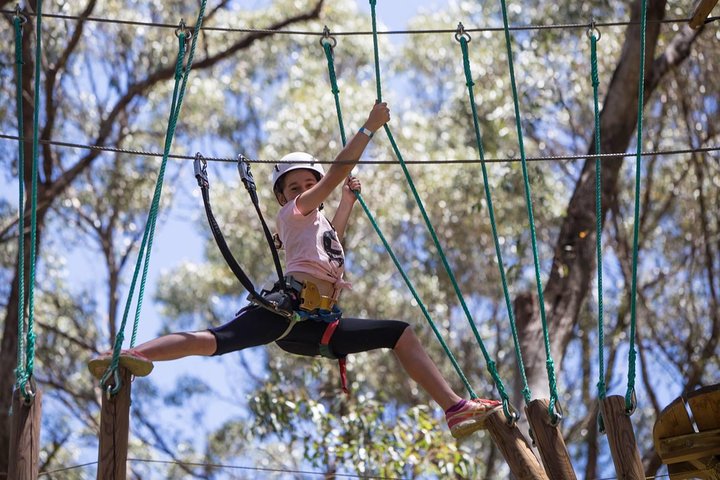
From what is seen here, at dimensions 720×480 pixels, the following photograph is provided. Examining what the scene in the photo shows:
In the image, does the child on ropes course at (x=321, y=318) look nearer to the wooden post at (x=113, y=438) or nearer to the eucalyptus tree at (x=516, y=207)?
the wooden post at (x=113, y=438)

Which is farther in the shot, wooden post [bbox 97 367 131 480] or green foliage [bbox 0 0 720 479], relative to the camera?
green foliage [bbox 0 0 720 479]

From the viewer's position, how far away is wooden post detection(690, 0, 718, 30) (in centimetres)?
414

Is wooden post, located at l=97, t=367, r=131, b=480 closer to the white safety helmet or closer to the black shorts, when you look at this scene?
the black shorts

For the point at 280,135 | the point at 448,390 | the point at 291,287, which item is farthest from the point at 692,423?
the point at 280,135

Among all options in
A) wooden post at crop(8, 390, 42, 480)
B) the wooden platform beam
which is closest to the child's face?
wooden post at crop(8, 390, 42, 480)

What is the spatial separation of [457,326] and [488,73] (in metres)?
2.59

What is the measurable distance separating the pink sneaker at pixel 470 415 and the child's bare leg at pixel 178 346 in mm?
766

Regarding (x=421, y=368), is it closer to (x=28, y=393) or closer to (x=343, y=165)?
(x=343, y=165)

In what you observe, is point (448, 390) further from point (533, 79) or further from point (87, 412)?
point (87, 412)

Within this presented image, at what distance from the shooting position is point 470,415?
3.46 m

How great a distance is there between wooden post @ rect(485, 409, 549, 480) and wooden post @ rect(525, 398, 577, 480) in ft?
0.17

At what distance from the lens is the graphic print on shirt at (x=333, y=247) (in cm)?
376

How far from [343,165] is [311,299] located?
17.9 inches

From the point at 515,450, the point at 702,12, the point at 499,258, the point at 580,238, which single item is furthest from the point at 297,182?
the point at 580,238
